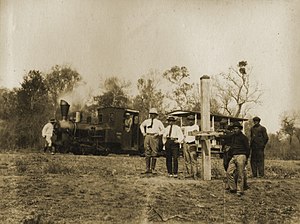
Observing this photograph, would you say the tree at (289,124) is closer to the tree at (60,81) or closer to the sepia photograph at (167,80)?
the sepia photograph at (167,80)

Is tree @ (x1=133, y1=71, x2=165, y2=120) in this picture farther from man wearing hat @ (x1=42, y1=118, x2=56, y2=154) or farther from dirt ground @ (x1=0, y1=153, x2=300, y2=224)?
man wearing hat @ (x1=42, y1=118, x2=56, y2=154)

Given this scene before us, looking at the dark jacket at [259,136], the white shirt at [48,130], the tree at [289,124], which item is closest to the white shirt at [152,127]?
the dark jacket at [259,136]

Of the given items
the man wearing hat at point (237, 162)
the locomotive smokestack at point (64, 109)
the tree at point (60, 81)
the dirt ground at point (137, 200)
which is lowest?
the dirt ground at point (137, 200)

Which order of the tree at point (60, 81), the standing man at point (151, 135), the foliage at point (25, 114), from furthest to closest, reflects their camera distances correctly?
the foliage at point (25, 114) → the tree at point (60, 81) → the standing man at point (151, 135)

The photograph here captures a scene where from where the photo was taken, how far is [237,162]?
202 inches

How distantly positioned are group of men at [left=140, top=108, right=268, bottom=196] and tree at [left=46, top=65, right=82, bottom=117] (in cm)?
172

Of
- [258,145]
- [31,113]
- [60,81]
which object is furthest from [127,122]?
[258,145]

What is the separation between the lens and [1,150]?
760 centimetres

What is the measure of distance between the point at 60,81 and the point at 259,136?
438 cm

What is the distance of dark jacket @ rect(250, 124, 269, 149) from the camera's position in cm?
622

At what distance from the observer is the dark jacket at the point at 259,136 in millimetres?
6223

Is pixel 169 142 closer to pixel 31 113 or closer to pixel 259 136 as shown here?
pixel 259 136

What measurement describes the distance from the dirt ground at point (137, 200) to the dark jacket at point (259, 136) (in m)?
0.96

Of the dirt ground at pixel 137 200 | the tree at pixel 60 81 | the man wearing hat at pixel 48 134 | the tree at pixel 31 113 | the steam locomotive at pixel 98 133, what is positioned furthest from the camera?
the steam locomotive at pixel 98 133
